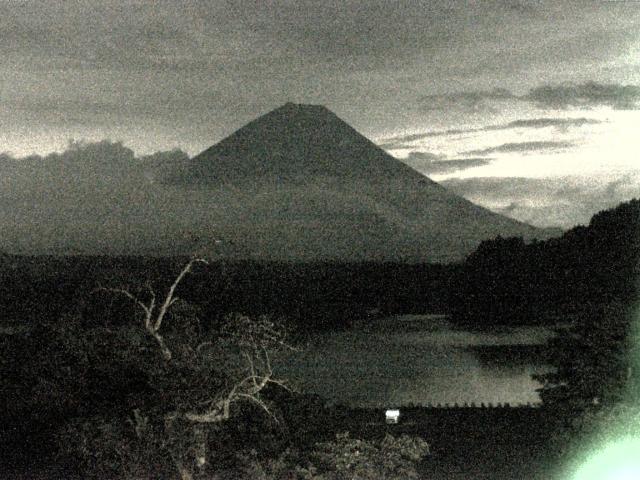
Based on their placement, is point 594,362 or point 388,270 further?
point 388,270

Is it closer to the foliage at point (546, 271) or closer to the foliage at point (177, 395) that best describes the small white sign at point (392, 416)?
the foliage at point (177, 395)

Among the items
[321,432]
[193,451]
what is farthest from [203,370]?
[321,432]

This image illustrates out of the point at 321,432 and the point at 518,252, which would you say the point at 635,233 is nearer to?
the point at 518,252

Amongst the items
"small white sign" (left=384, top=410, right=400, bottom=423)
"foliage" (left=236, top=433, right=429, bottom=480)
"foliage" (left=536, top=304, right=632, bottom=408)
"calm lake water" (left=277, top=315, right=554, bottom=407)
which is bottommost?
"calm lake water" (left=277, top=315, right=554, bottom=407)

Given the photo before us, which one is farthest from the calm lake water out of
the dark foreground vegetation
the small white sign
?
the dark foreground vegetation

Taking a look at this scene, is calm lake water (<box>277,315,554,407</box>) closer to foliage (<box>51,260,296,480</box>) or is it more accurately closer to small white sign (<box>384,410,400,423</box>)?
small white sign (<box>384,410,400,423</box>)

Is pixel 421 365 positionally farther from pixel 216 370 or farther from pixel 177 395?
pixel 177 395

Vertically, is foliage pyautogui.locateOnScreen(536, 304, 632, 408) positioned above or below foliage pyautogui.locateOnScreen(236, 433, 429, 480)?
above

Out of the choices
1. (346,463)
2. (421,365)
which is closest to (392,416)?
(346,463)
